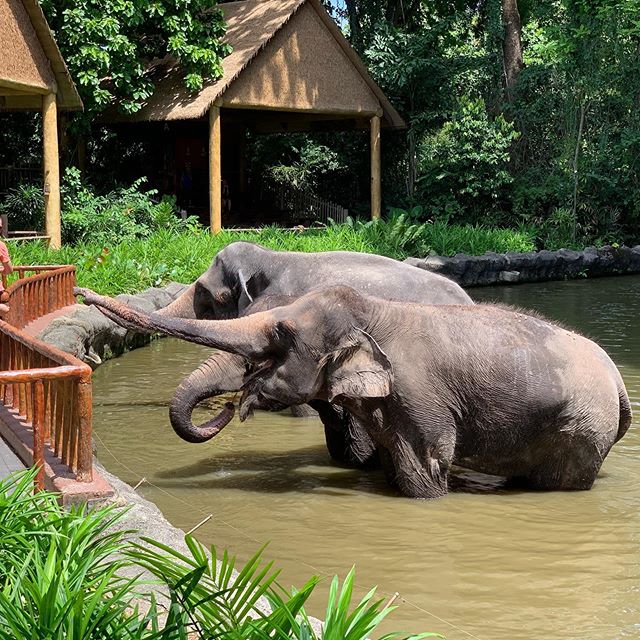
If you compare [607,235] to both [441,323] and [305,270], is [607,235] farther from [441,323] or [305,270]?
[441,323]

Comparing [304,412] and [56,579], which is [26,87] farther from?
[56,579]

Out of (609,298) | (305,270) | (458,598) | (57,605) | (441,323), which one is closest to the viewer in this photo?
(57,605)

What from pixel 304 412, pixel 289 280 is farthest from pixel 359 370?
pixel 304 412

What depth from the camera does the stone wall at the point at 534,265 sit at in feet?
75.5

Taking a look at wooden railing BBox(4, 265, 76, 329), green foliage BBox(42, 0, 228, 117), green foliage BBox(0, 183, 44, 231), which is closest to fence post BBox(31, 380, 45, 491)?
wooden railing BBox(4, 265, 76, 329)

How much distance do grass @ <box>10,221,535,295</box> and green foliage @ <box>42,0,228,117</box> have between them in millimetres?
3372

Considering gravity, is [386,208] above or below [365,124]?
below

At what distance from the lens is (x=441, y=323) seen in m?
7.74

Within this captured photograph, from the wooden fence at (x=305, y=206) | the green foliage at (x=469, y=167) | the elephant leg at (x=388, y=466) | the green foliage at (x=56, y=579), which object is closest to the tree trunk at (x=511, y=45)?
the green foliage at (x=469, y=167)

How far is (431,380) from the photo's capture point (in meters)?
7.56

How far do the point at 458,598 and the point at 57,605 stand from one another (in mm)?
2704

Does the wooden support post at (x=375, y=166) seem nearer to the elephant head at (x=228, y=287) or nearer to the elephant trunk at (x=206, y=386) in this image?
the elephant head at (x=228, y=287)

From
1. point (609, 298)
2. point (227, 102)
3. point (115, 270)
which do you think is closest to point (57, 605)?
point (115, 270)

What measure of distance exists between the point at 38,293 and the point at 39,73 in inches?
296
